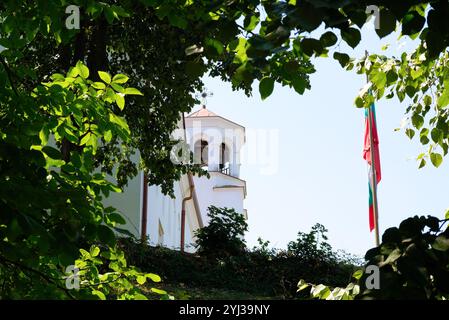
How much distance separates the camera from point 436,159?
5.92 metres

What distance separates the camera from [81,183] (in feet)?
14.9

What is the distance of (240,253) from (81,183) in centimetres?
1530

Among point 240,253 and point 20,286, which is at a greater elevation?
point 240,253

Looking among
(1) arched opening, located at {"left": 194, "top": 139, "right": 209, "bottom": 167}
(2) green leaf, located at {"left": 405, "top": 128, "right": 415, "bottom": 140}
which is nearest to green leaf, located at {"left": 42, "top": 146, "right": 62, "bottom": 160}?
(2) green leaf, located at {"left": 405, "top": 128, "right": 415, "bottom": 140}

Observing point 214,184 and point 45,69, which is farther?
point 214,184

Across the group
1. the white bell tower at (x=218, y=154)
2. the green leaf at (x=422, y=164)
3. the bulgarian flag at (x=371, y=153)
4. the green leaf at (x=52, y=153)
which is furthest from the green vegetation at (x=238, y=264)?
the white bell tower at (x=218, y=154)

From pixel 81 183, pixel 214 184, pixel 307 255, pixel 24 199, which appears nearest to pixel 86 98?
pixel 81 183

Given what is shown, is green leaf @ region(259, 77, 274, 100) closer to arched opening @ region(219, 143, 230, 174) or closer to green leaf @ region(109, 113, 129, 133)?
green leaf @ region(109, 113, 129, 133)

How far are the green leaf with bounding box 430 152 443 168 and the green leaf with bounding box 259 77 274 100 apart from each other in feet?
10.4

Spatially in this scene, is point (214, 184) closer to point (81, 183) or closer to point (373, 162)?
point (373, 162)

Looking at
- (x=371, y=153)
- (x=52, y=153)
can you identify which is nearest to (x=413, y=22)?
(x=52, y=153)

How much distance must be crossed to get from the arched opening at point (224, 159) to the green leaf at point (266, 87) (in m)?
35.8

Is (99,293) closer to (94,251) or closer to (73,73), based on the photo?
(94,251)

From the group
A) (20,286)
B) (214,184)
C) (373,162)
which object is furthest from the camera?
(214,184)
